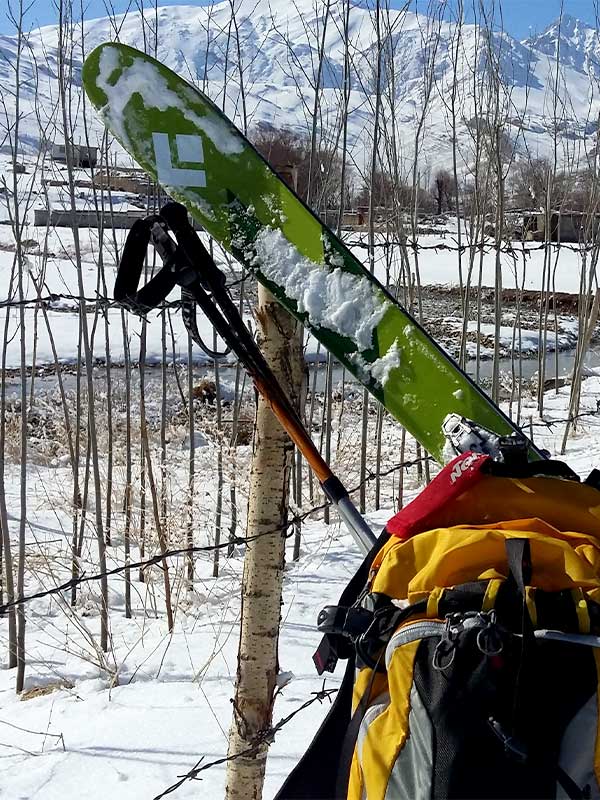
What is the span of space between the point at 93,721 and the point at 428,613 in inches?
63.3

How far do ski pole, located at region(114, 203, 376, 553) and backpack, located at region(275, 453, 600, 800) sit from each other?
29cm

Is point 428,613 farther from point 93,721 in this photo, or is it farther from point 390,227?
point 390,227

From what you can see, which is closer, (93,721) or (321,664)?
(321,664)

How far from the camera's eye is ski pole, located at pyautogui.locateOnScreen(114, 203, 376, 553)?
37.6 inches

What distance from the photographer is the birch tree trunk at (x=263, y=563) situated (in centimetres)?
107

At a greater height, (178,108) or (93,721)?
(178,108)

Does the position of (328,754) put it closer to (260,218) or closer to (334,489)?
(334,489)

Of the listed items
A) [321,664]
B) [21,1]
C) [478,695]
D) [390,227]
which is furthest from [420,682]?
[390,227]

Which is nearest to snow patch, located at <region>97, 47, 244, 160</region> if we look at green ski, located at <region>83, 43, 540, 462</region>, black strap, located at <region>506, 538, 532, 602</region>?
green ski, located at <region>83, 43, 540, 462</region>

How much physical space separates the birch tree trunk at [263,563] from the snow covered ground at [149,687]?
0.42 meters

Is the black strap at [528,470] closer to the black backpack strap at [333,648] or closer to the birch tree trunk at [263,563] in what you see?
the black backpack strap at [333,648]

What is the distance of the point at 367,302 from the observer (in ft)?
3.56

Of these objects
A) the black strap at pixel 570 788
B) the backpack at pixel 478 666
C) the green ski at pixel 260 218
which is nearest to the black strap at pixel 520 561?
the backpack at pixel 478 666

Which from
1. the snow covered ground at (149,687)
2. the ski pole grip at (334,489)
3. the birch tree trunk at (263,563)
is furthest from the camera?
the snow covered ground at (149,687)
